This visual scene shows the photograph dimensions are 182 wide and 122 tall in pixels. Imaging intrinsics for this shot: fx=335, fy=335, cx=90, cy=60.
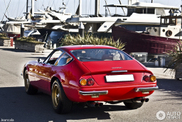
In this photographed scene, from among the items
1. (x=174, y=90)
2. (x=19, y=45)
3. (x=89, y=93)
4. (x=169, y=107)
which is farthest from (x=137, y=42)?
(x=89, y=93)

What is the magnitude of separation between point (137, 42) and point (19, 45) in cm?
1236

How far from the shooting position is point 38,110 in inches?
285

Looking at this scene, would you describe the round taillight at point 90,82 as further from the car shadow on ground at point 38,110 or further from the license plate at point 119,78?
the car shadow on ground at point 38,110

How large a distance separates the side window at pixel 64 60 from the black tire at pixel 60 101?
44 cm

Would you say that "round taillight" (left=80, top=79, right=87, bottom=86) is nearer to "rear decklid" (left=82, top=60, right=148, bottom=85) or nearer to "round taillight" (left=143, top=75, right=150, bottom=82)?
"rear decklid" (left=82, top=60, right=148, bottom=85)

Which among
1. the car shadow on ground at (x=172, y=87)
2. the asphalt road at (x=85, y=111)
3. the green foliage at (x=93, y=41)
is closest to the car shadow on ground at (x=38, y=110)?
the asphalt road at (x=85, y=111)

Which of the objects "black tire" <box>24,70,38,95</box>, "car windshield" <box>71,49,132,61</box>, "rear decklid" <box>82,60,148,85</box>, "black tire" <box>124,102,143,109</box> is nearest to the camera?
"rear decklid" <box>82,60,148,85</box>

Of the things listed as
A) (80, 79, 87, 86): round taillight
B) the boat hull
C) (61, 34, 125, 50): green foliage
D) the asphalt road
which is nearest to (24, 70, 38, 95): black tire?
the asphalt road

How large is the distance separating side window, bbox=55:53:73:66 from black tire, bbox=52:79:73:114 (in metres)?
0.44

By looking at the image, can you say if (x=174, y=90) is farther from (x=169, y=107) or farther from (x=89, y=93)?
(x=89, y=93)

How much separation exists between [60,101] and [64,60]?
3.25 feet

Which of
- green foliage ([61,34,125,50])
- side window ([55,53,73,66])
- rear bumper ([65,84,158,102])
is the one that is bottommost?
green foliage ([61,34,125,50])

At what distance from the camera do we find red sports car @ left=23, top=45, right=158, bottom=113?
20.1 ft

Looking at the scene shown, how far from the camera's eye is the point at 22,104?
7902mm
